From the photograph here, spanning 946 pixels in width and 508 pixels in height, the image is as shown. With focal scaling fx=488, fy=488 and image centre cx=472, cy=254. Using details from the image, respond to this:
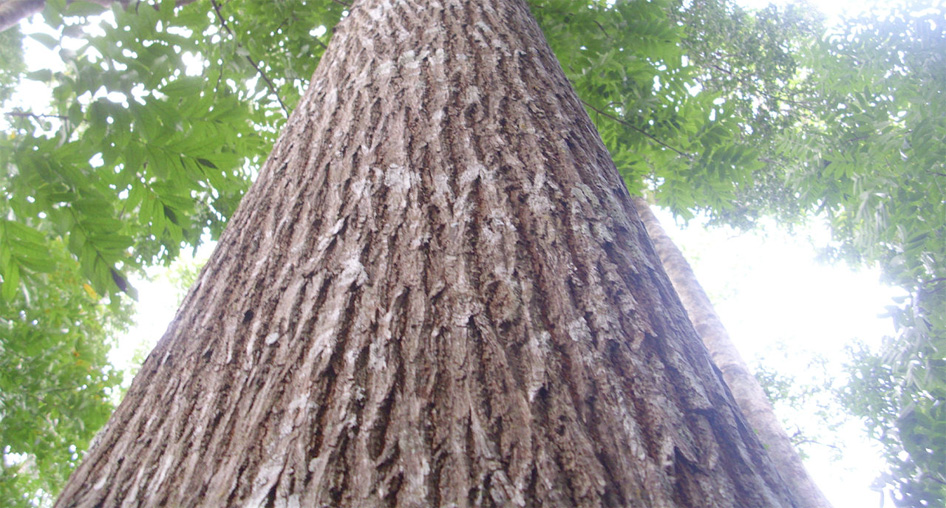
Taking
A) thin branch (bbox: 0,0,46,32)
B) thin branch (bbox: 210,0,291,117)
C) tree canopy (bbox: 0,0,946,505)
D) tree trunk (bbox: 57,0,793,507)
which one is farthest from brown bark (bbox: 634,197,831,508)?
thin branch (bbox: 0,0,46,32)

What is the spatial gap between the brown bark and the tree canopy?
2.16ft

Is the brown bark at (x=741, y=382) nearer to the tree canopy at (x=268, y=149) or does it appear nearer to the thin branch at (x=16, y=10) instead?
the tree canopy at (x=268, y=149)

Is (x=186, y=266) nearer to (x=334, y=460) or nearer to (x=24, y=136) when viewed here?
(x=24, y=136)

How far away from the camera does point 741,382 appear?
455 cm

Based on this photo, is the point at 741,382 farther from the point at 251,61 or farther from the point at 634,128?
the point at 251,61

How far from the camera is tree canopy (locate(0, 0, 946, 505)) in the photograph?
1562 mm

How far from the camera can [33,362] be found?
3617mm

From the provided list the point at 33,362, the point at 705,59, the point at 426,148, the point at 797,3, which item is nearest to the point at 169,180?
the point at 426,148

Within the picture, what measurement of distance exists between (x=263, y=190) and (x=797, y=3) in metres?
9.53

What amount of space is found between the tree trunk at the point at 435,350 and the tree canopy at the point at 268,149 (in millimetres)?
748

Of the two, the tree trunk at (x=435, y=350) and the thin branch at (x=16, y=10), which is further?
the thin branch at (x=16, y=10)

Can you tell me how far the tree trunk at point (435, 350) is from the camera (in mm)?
659

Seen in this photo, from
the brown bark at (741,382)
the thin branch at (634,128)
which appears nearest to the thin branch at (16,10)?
Answer: the thin branch at (634,128)

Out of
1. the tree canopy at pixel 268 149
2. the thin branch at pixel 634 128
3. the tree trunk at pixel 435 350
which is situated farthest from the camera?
the thin branch at pixel 634 128
